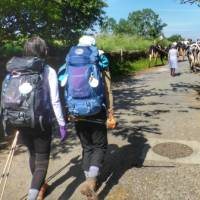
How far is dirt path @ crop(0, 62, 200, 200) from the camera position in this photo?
5707 millimetres

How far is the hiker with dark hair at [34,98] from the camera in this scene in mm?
4621

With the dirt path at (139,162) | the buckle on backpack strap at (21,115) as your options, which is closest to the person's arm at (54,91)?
the buckle on backpack strap at (21,115)

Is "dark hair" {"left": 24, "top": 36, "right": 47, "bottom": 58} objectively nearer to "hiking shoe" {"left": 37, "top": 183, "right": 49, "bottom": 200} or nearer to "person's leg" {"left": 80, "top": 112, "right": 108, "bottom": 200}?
"person's leg" {"left": 80, "top": 112, "right": 108, "bottom": 200}

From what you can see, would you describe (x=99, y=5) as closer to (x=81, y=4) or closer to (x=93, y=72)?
(x=81, y=4)

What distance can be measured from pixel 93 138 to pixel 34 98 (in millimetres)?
1148

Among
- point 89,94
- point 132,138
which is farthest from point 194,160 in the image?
point 89,94

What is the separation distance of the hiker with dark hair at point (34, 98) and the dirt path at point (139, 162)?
1100 mm

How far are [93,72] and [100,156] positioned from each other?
1.10m

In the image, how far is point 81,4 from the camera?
21250mm

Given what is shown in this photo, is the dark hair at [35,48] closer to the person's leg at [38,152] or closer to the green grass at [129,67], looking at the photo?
the person's leg at [38,152]

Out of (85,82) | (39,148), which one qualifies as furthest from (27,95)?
(85,82)

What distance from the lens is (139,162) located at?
689 cm

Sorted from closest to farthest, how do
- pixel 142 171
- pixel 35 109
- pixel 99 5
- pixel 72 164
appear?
pixel 35 109 < pixel 142 171 < pixel 72 164 < pixel 99 5

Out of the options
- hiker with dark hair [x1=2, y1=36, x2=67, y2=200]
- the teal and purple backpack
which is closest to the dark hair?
hiker with dark hair [x1=2, y1=36, x2=67, y2=200]
